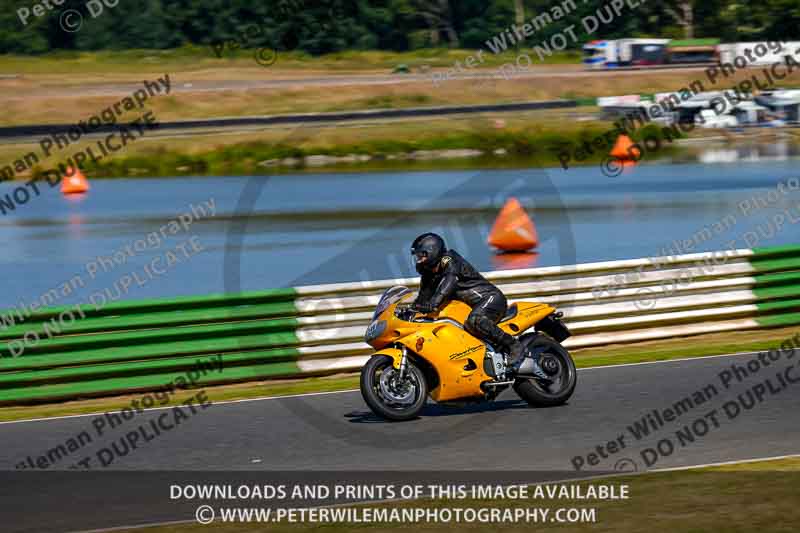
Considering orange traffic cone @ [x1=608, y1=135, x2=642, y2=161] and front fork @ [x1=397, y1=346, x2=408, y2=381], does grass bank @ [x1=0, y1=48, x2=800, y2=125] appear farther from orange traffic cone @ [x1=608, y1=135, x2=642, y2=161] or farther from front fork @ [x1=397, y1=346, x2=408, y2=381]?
front fork @ [x1=397, y1=346, x2=408, y2=381]

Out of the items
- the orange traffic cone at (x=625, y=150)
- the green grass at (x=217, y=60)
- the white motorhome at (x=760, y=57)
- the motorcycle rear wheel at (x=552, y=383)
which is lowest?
the orange traffic cone at (x=625, y=150)

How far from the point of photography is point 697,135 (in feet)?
161

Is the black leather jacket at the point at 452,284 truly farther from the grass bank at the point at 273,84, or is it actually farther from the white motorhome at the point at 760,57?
the white motorhome at the point at 760,57

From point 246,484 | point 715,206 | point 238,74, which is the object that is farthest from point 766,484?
point 238,74

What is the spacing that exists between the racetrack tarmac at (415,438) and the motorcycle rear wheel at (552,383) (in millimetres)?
99

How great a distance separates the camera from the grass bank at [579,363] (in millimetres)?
11367

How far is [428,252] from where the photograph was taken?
9.92 meters

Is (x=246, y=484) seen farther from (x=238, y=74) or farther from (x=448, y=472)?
(x=238, y=74)

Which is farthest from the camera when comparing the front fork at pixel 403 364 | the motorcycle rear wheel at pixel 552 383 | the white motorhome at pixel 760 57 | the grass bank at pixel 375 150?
the white motorhome at pixel 760 57

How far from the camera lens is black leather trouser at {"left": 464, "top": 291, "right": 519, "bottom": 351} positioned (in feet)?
32.9

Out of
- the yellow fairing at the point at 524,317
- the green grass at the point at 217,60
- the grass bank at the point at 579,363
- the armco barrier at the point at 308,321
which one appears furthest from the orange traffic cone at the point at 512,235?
the green grass at the point at 217,60

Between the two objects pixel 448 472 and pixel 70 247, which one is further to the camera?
pixel 70 247

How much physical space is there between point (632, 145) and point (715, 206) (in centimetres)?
1427

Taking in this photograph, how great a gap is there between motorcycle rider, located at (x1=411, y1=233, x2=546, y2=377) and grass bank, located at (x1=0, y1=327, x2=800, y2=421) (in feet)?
6.59
